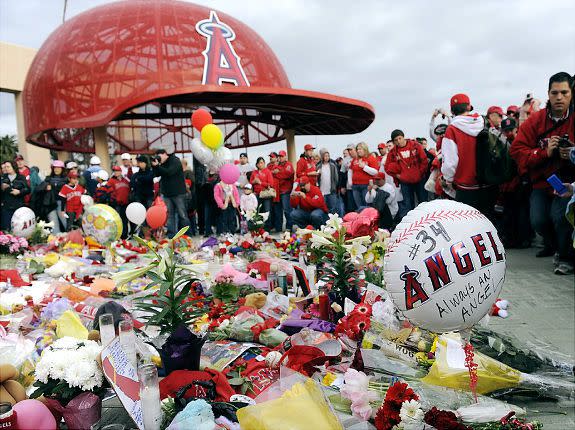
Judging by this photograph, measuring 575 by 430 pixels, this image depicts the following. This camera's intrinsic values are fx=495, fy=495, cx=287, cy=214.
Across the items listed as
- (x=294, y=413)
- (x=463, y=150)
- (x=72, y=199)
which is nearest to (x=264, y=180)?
(x=72, y=199)

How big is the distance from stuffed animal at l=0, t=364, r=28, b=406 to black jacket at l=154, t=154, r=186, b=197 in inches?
277

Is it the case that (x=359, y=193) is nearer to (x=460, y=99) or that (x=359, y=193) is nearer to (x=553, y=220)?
(x=460, y=99)

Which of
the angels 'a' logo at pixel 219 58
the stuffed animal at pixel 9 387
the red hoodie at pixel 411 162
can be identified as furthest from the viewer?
the angels 'a' logo at pixel 219 58

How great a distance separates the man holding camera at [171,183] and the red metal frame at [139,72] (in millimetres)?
7319

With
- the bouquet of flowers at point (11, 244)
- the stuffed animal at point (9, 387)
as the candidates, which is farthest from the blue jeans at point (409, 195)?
the stuffed animal at point (9, 387)

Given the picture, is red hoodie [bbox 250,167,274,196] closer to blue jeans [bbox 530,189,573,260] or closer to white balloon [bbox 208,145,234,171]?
white balloon [bbox 208,145,234,171]

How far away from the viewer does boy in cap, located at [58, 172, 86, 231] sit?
10500 mm

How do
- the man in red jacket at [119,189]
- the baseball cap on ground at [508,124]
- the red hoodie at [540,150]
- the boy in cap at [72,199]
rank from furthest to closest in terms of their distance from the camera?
the man in red jacket at [119,189] < the boy in cap at [72,199] < the baseball cap on ground at [508,124] < the red hoodie at [540,150]

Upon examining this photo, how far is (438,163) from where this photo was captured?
7.08 meters

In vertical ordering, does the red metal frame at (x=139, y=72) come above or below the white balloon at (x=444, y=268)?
above

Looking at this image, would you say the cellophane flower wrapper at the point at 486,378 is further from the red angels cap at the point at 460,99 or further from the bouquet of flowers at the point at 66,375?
the red angels cap at the point at 460,99

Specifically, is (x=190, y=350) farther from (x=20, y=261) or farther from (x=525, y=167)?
(x=20, y=261)

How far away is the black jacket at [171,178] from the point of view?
9.23 meters

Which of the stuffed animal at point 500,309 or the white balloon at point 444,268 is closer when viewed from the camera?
the white balloon at point 444,268
